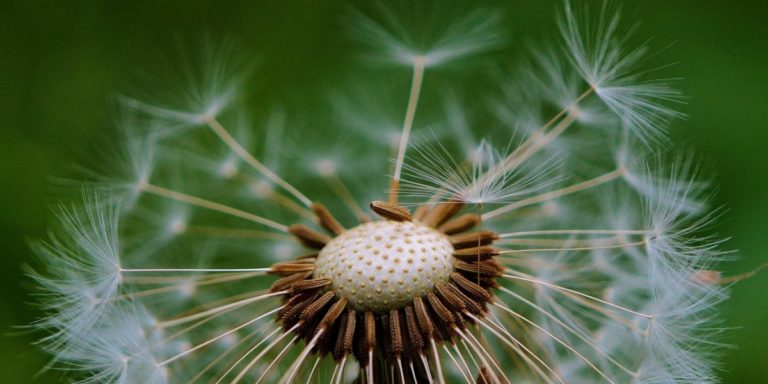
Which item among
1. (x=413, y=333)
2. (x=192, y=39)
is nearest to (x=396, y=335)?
(x=413, y=333)

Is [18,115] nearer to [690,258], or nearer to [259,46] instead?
[259,46]

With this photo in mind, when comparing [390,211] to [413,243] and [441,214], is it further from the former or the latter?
[441,214]

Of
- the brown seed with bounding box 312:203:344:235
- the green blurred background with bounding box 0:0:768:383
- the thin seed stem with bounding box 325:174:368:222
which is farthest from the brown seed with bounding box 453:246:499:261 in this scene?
the green blurred background with bounding box 0:0:768:383

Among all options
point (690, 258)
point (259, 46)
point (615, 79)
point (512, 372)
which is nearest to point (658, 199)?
point (690, 258)

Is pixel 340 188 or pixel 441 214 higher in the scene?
pixel 340 188

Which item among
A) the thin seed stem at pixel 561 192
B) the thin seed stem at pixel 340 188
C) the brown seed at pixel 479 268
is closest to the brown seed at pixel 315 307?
the brown seed at pixel 479 268

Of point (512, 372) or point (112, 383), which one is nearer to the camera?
point (112, 383)

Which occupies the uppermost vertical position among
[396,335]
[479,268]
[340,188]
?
[340,188]

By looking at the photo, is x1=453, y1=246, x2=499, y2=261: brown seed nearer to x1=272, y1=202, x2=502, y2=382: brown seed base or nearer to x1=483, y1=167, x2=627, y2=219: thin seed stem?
x1=272, y1=202, x2=502, y2=382: brown seed base
